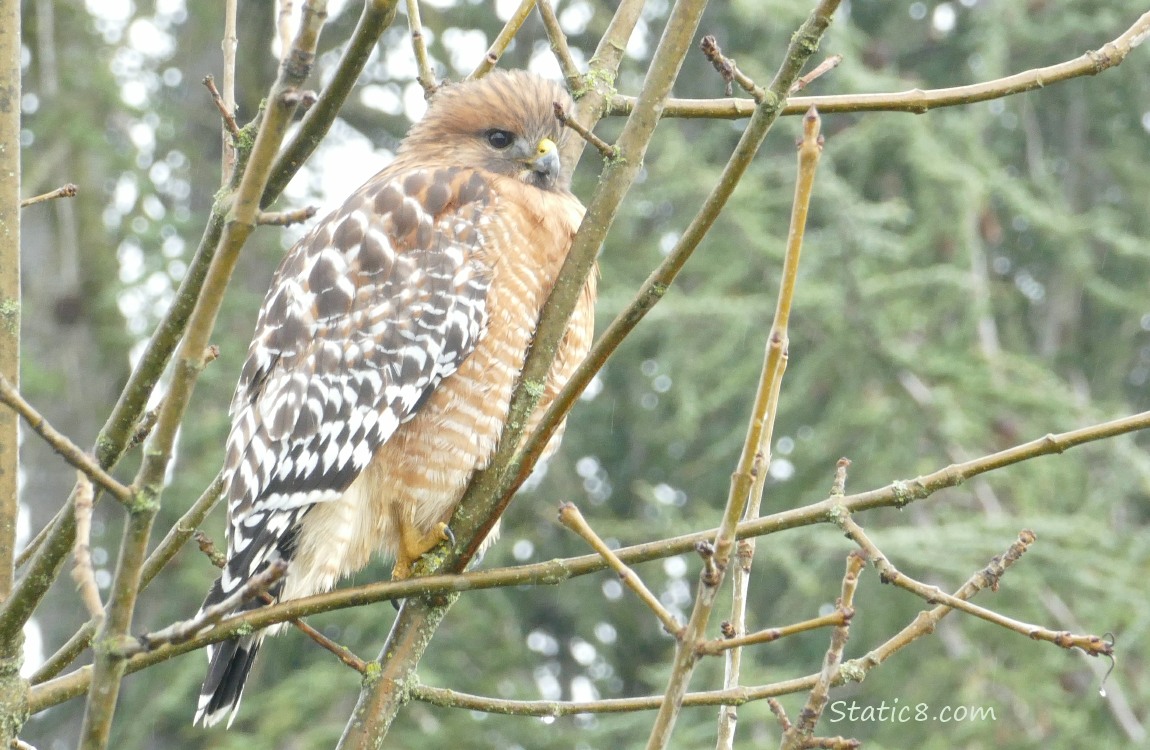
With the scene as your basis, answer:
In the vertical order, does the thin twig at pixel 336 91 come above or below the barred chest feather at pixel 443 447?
above

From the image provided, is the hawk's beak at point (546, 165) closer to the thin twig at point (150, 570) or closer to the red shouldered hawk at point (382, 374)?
the red shouldered hawk at point (382, 374)

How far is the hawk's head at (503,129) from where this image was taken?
4.78 metres

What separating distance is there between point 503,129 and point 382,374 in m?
1.28

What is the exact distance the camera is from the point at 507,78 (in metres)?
5.00

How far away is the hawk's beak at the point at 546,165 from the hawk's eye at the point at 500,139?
0.50ft

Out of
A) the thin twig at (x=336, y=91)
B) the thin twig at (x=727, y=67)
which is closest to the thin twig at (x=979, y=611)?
the thin twig at (x=727, y=67)

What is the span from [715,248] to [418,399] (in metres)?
6.63

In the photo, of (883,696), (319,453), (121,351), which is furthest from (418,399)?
(121,351)

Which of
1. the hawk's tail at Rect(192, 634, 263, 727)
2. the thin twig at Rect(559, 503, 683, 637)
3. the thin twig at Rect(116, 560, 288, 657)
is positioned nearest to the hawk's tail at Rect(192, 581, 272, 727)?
the hawk's tail at Rect(192, 634, 263, 727)

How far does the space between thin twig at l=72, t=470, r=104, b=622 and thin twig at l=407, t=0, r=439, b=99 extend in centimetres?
179

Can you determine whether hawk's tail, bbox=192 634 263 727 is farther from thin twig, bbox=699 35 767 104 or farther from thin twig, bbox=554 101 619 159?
thin twig, bbox=699 35 767 104

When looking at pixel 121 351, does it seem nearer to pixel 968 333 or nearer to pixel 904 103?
pixel 968 333

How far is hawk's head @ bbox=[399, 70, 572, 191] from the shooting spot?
15.7 feet

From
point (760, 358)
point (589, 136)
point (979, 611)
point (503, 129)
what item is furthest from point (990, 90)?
point (760, 358)
